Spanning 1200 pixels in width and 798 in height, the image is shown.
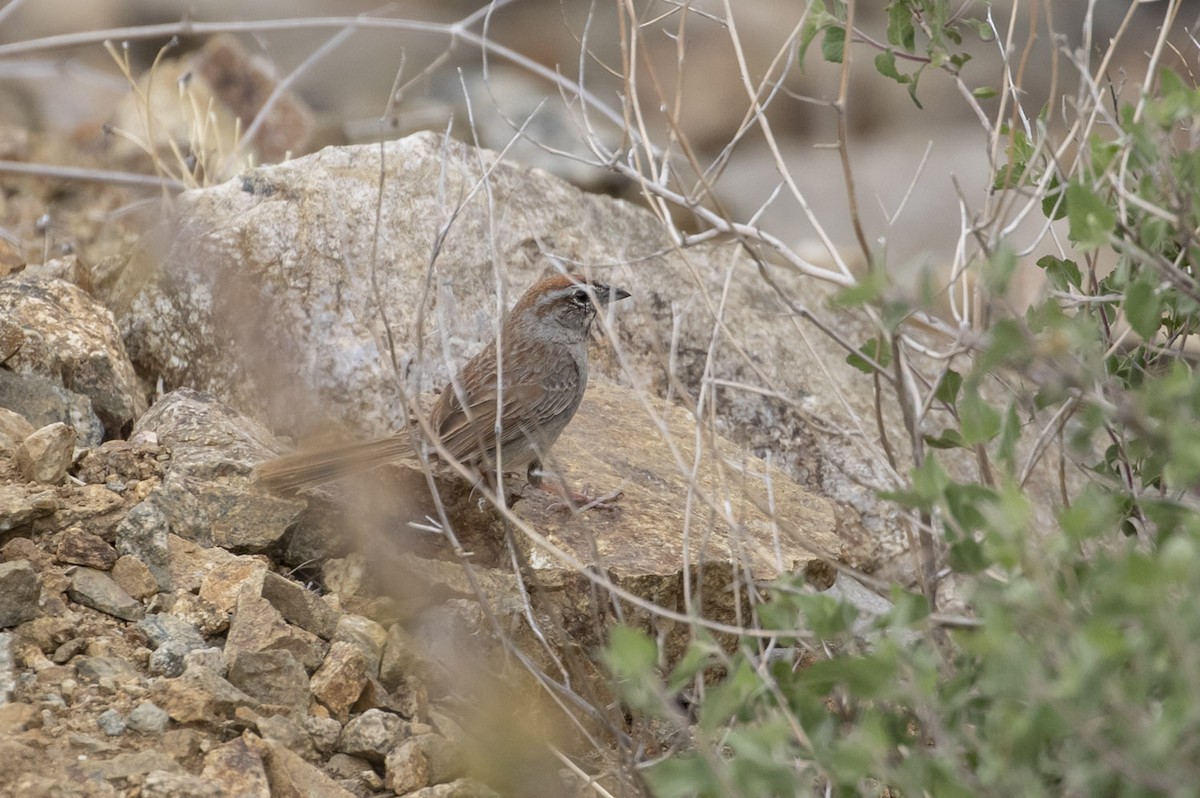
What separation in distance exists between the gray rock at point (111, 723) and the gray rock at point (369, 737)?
58 centimetres

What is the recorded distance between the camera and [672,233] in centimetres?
341

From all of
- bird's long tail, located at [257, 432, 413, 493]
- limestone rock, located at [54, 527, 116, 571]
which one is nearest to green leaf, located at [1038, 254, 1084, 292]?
bird's long tail, located at [257, 432, 413, 493]

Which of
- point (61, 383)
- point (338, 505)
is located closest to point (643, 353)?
point (338, 505)

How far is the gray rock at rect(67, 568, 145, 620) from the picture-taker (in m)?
3.64

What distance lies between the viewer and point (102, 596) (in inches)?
144

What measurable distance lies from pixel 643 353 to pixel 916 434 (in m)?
3.30

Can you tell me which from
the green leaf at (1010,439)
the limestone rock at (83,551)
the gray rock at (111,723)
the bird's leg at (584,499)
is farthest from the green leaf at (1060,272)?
the limestone rock at (83,551)

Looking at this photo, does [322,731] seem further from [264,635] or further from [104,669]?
[104,669]

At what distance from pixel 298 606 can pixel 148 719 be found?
70cm

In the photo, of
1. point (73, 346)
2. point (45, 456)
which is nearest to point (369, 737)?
point (45, 456)

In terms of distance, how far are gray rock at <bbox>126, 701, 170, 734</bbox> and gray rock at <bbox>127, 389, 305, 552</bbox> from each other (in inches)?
35.1

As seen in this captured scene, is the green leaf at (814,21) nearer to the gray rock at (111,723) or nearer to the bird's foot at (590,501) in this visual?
the bird's foot at (590,501)

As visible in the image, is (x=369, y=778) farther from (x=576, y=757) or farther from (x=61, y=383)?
(x=61, y=383)

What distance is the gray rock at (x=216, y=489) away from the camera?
4.12 meters
